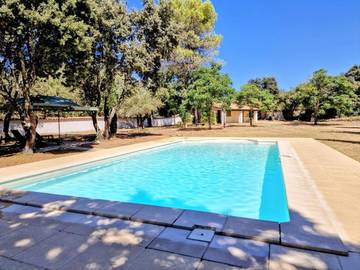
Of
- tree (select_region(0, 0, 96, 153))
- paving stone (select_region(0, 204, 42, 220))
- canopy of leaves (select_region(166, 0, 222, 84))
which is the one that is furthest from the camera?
canopy of leaves (select_region(166, 0, 222, 84))

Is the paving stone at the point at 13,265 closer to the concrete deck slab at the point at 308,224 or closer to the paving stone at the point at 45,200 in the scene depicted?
the paving stone at the point at 45,200

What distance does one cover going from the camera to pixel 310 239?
9.70ft

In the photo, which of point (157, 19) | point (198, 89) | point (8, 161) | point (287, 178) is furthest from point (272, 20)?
point (8, 161)

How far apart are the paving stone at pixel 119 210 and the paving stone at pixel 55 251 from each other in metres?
0.71

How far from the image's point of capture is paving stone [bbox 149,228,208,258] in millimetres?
2803

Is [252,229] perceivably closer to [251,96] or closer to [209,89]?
[209,89]

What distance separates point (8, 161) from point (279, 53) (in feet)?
93.3

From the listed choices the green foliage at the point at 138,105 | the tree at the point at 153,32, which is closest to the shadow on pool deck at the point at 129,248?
the tree at the point at 153,32

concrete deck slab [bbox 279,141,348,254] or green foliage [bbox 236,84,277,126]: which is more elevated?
green foliage [bbox 236,84,277,126]

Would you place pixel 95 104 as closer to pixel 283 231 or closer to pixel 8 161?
pixel 8 161

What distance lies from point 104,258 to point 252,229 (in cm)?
182

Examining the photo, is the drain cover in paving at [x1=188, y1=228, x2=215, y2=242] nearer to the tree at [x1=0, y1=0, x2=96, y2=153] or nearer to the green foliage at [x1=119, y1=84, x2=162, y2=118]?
the tree at [x1=0, y1=0, x2=96, y2=153]

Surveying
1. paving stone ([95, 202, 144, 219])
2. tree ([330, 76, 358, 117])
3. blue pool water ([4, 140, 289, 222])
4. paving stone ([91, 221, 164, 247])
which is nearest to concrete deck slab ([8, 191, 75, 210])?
paving stone ([95, 202, 144, 219])

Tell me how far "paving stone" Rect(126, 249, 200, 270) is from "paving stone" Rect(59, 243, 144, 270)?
97 millimetres
